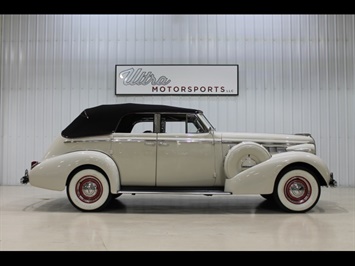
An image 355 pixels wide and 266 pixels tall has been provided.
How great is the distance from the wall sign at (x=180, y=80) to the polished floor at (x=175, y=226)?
363 centimetres

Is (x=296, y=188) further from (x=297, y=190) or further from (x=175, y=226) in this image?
(x=175, y=226)

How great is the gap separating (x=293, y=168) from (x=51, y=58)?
7.56 meters

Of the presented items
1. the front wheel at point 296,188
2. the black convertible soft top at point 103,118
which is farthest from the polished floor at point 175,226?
the black convertible soft top at point 103,118

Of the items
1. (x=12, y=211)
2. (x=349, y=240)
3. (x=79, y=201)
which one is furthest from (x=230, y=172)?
(x=12, y=211)

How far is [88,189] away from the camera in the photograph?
516 centimetres

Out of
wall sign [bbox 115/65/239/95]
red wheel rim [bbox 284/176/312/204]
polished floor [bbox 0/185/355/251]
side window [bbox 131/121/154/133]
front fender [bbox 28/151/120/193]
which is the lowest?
polished floor [bbox 0/185/355/251]

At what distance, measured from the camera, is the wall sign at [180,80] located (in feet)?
29.0

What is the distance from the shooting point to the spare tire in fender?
509 centimetres

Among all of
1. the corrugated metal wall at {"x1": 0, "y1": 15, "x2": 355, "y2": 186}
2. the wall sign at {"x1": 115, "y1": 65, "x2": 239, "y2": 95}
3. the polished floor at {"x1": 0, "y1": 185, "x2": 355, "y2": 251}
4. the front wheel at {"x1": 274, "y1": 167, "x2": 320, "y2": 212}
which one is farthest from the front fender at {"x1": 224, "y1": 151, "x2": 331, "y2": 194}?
the wall sign at {"x1": 115, "y1": 65, "x2": 239, "y2": 95}

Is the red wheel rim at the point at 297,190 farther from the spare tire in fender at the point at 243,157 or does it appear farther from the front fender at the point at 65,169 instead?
the front fender at the point at 65,169

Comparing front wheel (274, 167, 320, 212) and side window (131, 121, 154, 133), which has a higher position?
side window (131, 121, 154, 133)

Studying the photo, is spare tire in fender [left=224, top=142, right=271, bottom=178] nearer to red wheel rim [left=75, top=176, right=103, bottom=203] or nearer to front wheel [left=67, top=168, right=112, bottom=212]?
front wheel [left=67, top=168, right=112, bottom=212]

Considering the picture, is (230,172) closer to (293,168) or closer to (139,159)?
(293,168)

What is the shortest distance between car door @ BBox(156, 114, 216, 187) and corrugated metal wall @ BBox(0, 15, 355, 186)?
3705 mm
